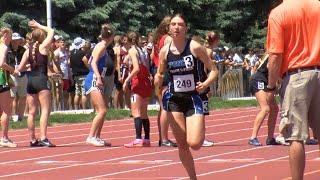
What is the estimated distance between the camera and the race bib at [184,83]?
1195cm

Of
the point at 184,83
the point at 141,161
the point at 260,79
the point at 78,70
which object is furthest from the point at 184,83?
the point at 78,70

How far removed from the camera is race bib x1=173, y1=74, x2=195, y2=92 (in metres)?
11.9

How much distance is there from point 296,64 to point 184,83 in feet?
7.14

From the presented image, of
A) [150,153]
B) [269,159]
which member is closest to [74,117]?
[150,153]

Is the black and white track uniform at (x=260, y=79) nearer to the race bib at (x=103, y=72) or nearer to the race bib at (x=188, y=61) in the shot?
the race bib at (x=103, y=72)

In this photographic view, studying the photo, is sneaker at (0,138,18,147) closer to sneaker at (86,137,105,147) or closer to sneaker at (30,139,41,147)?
sneaker at (30,139,41,147)

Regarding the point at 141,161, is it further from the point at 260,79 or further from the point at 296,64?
the point at 296,64

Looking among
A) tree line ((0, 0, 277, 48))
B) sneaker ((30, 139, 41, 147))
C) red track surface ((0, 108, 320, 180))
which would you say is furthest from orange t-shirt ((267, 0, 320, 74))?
tree line ((0, 0, 277, 48))

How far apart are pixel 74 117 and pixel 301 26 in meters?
15.5

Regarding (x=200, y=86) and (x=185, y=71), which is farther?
(x=185, y=71)

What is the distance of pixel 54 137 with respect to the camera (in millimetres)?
20547

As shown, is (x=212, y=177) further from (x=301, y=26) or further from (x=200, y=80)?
(x=301, y=26)

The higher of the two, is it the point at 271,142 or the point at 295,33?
the point at 295,33

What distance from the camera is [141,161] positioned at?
14938 mm
